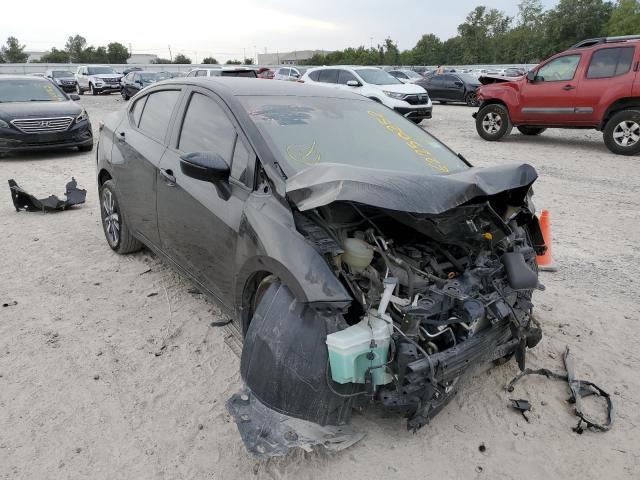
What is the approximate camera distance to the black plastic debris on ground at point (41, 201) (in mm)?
6527

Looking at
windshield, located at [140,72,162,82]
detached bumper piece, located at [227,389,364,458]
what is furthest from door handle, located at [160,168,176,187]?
windshield, located at [140,72,162,82]

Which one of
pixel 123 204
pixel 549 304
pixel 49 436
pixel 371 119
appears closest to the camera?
pixel 49 436

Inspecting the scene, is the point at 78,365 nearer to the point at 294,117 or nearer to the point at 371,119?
the point at 294,117

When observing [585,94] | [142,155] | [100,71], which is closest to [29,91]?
[142,155]

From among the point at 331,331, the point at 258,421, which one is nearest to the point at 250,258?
the point at 331,331

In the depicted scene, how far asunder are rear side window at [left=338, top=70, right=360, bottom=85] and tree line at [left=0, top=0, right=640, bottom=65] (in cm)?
5064

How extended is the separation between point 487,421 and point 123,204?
3.53m

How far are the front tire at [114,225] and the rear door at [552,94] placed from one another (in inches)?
386

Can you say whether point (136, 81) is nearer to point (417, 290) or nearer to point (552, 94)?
point (552, 94)

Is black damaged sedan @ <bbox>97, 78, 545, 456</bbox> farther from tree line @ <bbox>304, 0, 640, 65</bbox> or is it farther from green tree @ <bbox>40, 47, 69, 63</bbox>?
green tree @ <bbox>40, 47, 69, 63</bbox>

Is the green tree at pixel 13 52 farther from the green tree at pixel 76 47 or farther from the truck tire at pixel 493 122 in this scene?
the truck tire at pixel 493 122

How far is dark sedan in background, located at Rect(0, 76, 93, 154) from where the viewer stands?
9.68m

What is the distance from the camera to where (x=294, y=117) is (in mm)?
3348

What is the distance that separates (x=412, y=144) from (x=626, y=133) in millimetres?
8833
